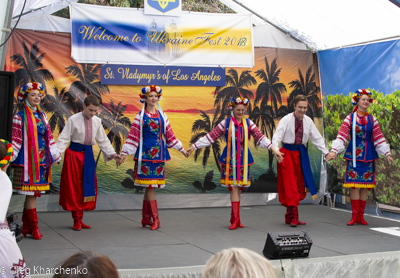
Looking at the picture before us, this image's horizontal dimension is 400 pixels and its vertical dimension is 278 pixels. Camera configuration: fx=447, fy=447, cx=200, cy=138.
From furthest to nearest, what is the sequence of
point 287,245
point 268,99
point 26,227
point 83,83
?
point 268,99 < point 83,83 < point 26,227 < point 287,245

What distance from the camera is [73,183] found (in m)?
4.70

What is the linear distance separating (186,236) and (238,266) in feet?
10.7

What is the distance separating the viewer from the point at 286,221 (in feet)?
17.4

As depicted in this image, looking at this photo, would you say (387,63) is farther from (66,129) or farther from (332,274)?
(66,129)

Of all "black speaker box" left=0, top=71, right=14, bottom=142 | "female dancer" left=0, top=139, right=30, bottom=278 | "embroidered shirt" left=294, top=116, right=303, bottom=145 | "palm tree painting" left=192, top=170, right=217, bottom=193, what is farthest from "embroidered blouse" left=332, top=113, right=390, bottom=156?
"female dancer" left=0, top=139, right=30, bottom=278

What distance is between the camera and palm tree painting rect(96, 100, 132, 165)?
234 inches

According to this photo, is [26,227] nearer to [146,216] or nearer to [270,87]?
[146,216]

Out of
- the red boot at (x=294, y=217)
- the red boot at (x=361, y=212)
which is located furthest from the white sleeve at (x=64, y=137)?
the red boot at (x=361, y=212)

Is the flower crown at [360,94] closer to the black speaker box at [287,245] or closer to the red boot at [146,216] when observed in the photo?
the black speaker box at [287,245]

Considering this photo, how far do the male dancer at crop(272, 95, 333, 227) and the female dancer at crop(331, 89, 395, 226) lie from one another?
33 centimetres

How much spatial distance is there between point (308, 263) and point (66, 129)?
9.17ft

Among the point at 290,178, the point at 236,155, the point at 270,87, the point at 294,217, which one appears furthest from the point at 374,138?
the point at 270,87

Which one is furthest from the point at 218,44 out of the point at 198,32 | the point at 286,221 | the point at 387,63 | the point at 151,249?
the point at 151,249

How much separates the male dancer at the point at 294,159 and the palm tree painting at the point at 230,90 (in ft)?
4.58
